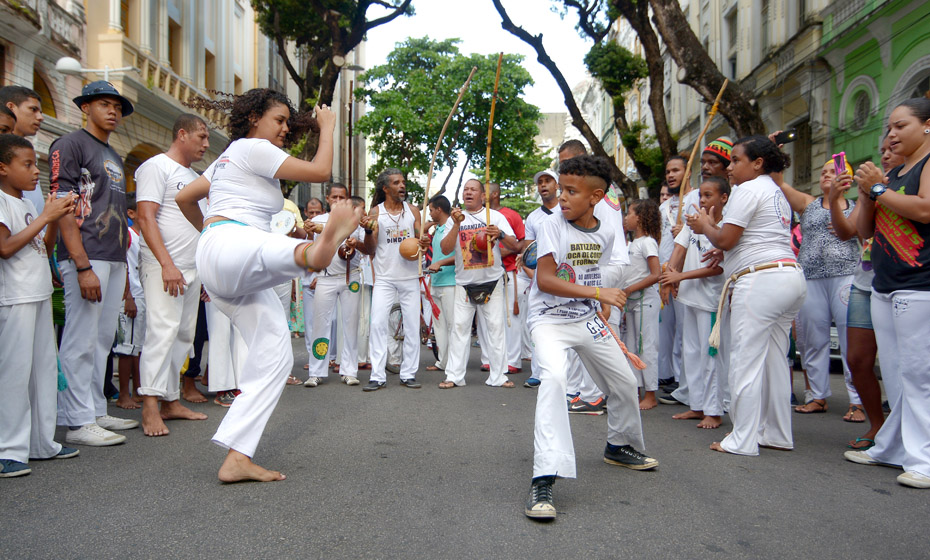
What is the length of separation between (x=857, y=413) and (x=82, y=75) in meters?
19.1

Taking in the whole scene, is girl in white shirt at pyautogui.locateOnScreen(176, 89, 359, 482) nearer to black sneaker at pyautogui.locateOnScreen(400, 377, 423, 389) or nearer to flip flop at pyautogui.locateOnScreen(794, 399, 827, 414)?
black sneaker at pyautogui.locateOnScreen(400, 377, 423, 389)

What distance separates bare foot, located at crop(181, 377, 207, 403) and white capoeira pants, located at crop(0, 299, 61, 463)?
2.44 meters

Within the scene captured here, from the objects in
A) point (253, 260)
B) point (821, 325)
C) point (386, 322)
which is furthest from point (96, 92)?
point (821, 325)

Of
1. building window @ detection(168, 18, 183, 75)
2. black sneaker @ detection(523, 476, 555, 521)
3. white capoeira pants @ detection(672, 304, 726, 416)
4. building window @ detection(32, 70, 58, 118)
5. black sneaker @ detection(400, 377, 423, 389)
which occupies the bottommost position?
black sneaker @ detection(400, 377, 423, 389)

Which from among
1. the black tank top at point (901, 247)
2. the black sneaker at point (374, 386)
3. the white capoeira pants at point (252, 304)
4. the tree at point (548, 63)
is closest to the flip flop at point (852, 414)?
the black tank top at point (901, 247)

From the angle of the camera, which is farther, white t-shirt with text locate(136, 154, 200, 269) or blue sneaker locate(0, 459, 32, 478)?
white t-shirt with text locate(136, 154, 200, 269)

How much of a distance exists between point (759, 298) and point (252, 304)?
10.3 ft

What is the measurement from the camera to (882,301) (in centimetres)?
461

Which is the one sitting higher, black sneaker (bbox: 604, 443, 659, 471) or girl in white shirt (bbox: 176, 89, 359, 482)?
girl in white shirt (bbox: 176, 89, 359, 482)

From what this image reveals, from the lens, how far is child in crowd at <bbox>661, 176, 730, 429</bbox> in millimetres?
5803

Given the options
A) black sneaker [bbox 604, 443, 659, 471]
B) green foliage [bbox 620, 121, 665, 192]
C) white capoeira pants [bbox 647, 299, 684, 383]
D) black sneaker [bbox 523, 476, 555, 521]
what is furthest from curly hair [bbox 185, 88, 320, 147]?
green foliage [bbox 620, 121, 665, 192]

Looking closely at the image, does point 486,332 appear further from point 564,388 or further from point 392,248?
point 564,388

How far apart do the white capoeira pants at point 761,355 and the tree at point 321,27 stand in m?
14.5

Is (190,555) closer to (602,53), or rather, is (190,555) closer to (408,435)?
(408,435)
